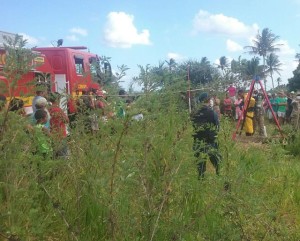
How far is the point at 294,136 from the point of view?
893 cm

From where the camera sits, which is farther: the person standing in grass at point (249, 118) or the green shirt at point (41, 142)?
the person standing in grass at point (249, 118)

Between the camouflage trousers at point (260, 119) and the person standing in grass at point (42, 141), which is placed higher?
the person standing in grass at point (42, 141)

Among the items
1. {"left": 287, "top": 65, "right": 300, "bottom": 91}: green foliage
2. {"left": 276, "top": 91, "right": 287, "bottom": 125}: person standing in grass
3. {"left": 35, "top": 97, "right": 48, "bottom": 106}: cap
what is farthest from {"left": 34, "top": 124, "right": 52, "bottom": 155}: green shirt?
{"left": 287, "top": 65, "right": 300, "bottom": 91}: green foliage

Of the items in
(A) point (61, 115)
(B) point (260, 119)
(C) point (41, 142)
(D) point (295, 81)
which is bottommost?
(B) point (260, 119)

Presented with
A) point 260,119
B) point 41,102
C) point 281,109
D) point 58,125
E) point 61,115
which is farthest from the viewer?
point 281,109

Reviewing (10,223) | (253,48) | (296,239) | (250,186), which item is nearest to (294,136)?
(296,239)

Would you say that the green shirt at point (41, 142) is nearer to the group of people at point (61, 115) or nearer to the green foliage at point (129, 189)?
the group of people at point (61, 115)

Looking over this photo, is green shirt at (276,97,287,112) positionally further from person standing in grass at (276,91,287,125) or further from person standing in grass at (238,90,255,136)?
person standing in grass at (238,90,255,136)

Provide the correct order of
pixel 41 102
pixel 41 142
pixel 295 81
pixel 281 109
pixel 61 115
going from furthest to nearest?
pixel 295 81 < pixel 281 109 < pixel 61 115 < pixel 41 102 < pixel 41 142

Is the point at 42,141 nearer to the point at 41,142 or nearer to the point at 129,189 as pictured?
the point at 41,142

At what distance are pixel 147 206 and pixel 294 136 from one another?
6781 millimetres

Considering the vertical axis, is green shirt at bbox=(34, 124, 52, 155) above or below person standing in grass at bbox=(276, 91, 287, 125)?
above

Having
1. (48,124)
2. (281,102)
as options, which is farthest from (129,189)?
(281,102)

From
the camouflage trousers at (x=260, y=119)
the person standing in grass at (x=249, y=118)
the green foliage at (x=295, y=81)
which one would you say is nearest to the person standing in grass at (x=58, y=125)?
the person standing in grass at (x=249, y=118)
